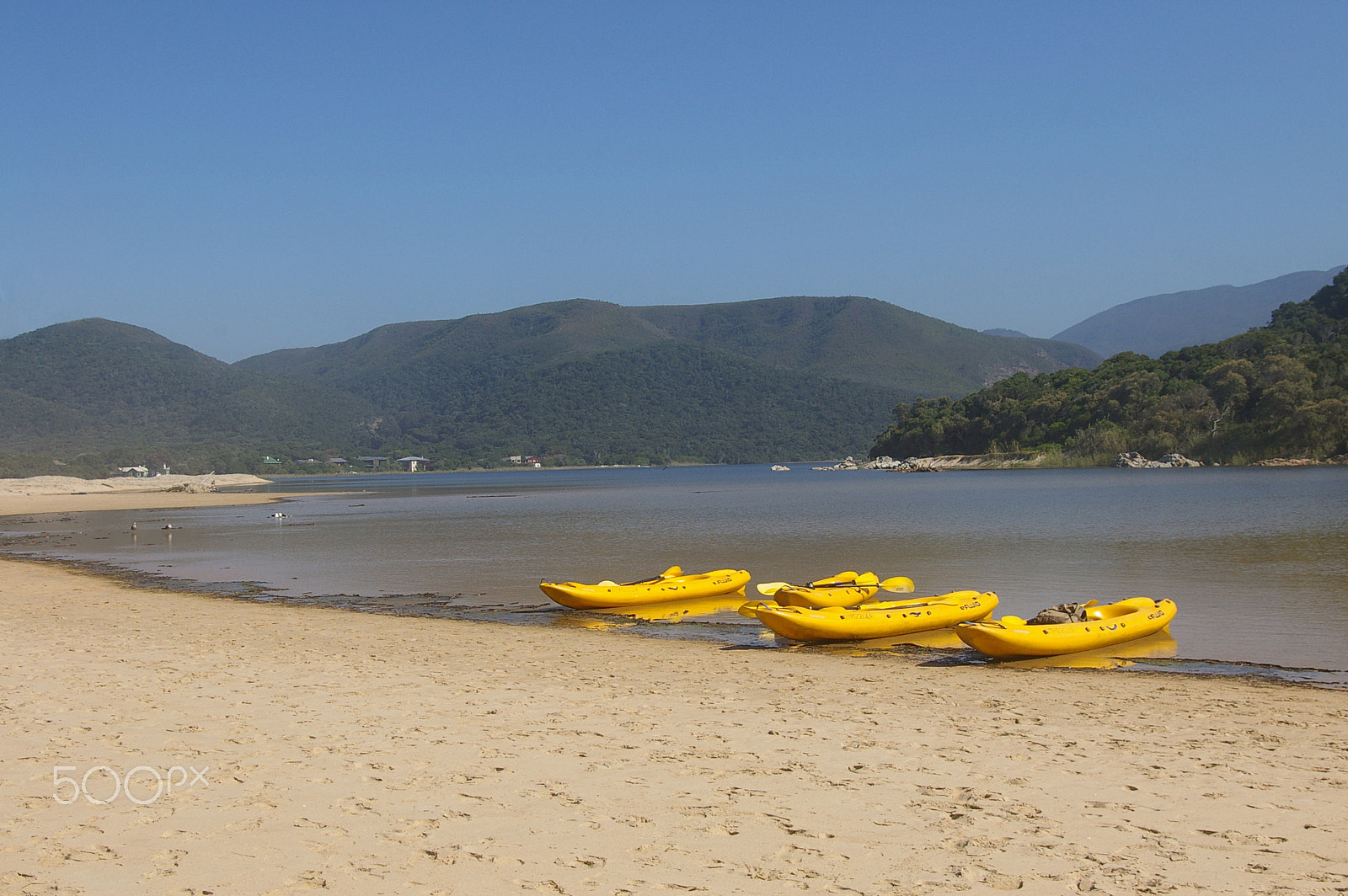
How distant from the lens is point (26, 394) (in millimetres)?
174375

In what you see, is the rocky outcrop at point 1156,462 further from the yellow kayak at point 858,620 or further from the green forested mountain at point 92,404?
the green forested mountain at point 92,404

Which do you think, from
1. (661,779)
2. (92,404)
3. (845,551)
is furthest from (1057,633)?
(92,404)

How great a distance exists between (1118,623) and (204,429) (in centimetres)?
20326

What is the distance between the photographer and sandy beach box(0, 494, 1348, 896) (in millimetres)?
4770

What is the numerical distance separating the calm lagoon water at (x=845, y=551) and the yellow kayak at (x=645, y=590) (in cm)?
39

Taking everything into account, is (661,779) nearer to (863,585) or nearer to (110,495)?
(863,585)

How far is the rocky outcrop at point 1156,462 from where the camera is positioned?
3467 inches

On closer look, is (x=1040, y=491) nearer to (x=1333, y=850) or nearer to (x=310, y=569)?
(x=310, y=569)

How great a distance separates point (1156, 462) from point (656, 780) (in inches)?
3732

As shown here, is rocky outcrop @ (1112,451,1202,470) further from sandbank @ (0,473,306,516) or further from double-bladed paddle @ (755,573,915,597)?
double-bladed paddle @ (755,573,915,597)

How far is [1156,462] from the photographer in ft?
295

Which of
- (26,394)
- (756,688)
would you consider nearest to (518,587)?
(756,688)

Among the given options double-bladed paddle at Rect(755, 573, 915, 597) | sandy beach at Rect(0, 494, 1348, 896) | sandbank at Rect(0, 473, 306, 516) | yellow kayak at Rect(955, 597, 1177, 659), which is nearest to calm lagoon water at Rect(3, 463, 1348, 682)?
yellow kayak at Rect(955, 597, 1177, 659)

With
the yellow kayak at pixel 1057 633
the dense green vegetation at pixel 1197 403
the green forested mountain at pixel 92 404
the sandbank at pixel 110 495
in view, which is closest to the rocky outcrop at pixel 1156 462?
the dense green vegetation at pixel 1197 403
